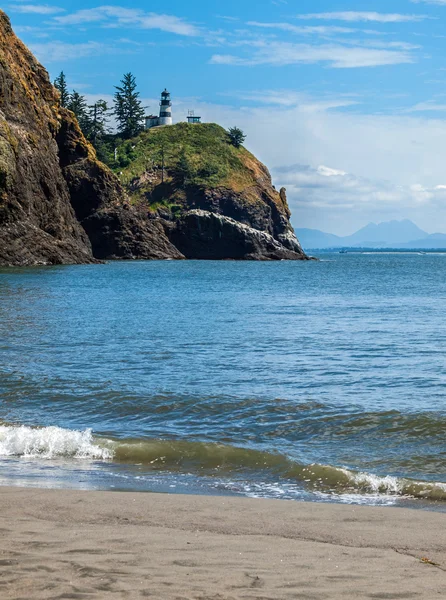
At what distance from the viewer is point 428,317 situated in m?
33.4

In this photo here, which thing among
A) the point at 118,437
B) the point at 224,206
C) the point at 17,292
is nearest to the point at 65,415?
the point at 118,437

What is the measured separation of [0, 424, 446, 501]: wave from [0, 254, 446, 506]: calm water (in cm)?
3

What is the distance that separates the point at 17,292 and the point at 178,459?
1287 inches

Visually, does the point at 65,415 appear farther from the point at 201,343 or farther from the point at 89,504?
the point at 201,343

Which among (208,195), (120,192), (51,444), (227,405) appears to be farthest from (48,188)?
(51,444)

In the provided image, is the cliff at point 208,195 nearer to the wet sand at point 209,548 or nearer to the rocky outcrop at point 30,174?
the rocky outcrop at point 30,174

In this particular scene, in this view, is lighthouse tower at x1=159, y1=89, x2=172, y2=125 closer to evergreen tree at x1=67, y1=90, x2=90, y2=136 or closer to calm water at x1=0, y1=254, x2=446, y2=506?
evergreen tree at x1=67, y1=90, x2=90, y2=136

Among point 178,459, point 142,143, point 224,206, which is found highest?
point 142,143

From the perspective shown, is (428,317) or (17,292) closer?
(428,317)

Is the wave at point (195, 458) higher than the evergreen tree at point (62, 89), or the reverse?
the evergreen tree at point (62, 89)

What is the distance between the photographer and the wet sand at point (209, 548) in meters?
5.42

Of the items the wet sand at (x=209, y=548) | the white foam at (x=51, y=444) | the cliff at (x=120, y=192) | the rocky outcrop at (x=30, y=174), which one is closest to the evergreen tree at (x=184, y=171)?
the cliff at (x=120, y=192)

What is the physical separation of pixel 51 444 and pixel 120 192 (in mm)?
93359

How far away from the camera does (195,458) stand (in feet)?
37.4
